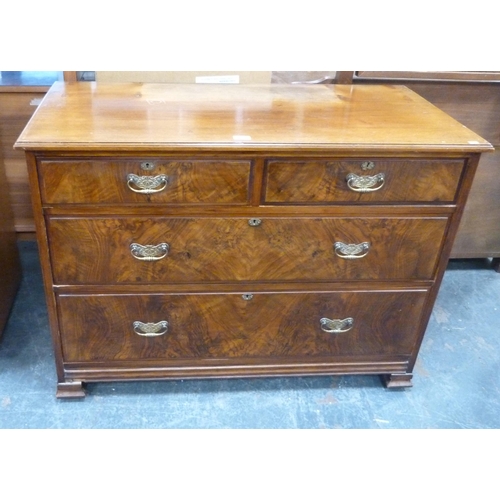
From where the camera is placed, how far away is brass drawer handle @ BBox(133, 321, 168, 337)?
1.45 m

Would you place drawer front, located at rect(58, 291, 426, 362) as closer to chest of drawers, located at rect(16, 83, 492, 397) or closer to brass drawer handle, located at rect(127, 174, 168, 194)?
chest of drawers, located at rect(16, 83, 492, 397)

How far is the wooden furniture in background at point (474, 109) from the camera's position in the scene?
172 centimetres

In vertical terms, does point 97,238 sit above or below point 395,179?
below

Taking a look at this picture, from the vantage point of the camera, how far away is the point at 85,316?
1.42m

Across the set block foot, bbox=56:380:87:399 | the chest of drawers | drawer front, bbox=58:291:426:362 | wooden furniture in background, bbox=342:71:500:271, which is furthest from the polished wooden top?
block foot, bbox=56:380:87:399

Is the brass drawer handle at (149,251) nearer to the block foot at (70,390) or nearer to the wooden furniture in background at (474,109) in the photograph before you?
the block foot at (70,390)

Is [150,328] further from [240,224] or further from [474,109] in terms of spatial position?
[474,109]

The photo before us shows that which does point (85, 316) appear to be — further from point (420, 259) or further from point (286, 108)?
point (420, 259)

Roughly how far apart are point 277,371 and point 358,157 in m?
0.70

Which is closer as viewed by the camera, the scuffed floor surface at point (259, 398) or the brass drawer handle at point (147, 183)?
the brass drawer handle at point (147, 183)

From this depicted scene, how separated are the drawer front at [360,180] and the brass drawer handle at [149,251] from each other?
286 millimetres

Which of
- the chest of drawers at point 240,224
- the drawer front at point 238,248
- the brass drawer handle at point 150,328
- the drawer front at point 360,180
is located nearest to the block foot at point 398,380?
the chest of drawers at point 240,224

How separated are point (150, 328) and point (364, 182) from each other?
691 mm

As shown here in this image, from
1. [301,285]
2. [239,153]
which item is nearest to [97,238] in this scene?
[239,153]
